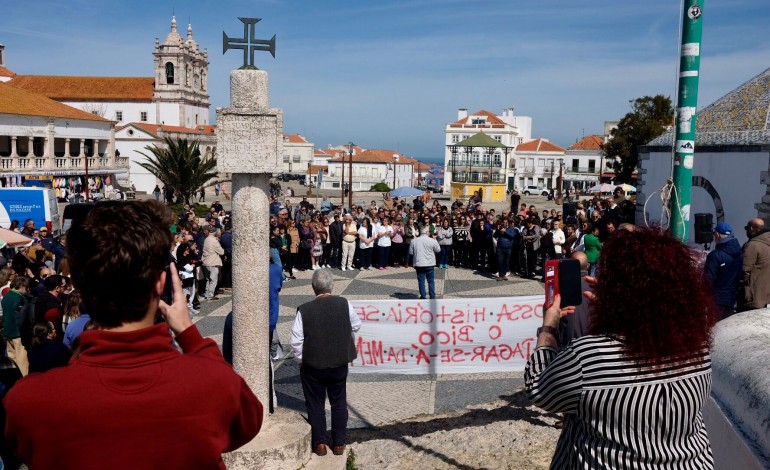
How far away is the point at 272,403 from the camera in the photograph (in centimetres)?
646

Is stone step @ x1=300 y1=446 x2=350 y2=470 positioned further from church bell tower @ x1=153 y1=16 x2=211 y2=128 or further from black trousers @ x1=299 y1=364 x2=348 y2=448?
church bell tower @ x1=153 y1=16 x2=211 y2=128

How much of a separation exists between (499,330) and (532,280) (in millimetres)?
9057

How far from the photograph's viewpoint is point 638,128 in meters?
43.0

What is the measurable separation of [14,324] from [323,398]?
14.6ft

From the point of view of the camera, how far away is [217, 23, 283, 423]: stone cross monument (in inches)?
226

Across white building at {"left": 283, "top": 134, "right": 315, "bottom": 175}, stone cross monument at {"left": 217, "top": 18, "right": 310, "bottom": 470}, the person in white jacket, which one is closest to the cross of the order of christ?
stone cross monument at {"left": 217, "top": 18, "right": 310, "bottom": 470}

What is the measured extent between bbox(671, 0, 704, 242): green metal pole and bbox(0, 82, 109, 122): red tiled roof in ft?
191

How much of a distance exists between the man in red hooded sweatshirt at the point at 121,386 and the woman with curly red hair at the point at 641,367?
4.85 feet

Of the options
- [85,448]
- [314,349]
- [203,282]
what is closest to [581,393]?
[85,448]

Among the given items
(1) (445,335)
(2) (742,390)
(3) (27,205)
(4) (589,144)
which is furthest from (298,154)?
(2) (742,390)

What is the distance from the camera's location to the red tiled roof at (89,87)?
102 meters

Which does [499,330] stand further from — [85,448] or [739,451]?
[85,448]

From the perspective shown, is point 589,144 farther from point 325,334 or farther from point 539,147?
point 325,334

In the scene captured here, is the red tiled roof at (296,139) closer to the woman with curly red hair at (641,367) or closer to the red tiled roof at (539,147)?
the red tiled roof at (539,147)
